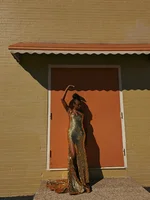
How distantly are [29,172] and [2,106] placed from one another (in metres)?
1.78

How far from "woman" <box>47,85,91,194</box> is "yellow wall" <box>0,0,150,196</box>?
781mm

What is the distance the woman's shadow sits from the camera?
16.8 ft

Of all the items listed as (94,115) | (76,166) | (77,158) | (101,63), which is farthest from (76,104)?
(101,63)

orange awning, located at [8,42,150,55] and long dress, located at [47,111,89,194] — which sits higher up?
orange awning, located at [8,42,150,55]

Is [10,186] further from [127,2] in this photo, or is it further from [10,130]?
[127,2]

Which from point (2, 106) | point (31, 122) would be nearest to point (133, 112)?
point (31, 122)

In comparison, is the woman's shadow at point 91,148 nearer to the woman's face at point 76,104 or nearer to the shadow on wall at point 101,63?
the woman's face at point 76,104

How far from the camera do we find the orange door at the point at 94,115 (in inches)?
205

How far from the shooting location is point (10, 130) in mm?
5258

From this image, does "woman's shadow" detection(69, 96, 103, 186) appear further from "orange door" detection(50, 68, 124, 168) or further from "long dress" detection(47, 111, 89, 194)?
"long dress" detection(47, 111, 89, 194)

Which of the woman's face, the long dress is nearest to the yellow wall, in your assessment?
the long dress

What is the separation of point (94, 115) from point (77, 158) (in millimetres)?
1314

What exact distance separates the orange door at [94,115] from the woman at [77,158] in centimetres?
61

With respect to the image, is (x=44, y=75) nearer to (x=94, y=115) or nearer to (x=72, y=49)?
(x=72, y=49)
